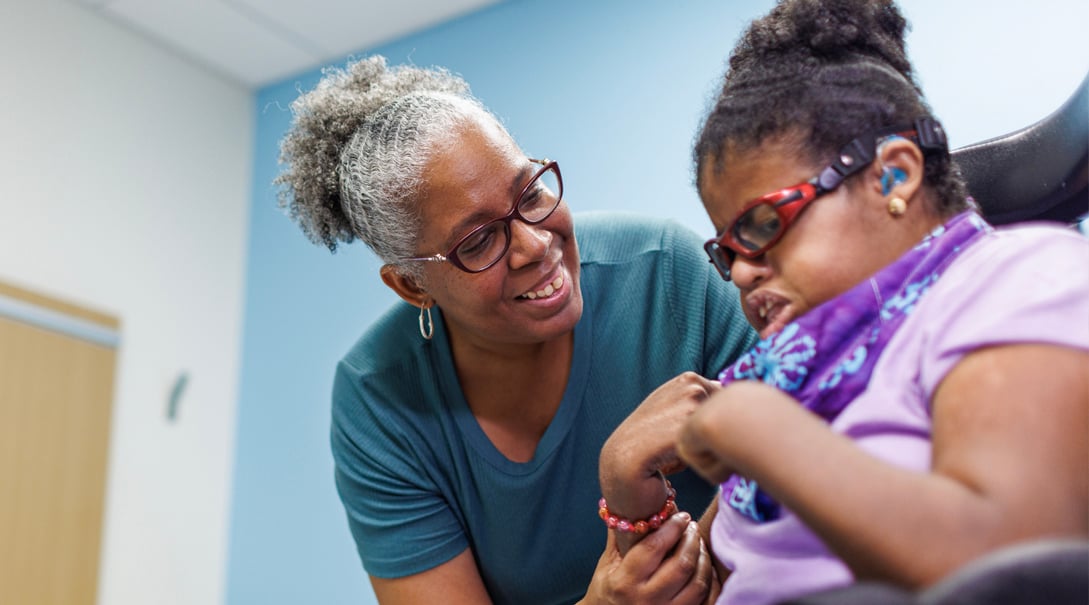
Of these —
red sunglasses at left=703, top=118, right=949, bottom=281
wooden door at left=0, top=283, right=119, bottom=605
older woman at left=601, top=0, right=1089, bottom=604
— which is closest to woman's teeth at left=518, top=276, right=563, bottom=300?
older woman at left=601, top=0, right=1089, bottom=604

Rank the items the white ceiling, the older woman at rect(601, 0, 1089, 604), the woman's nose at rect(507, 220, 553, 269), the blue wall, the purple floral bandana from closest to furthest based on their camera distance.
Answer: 1. the older woman at rect(601, 0, 1089, 604)
2. the purple floral bandana
3. the woman's nose at rect(507, 220, 553, 269)
4. the blue wall
5. the white ceiling

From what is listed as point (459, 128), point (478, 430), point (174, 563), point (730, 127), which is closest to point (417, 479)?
point (478, 430)

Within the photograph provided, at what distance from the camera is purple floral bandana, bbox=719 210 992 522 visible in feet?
2.72

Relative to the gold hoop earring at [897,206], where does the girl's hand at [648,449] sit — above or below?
below

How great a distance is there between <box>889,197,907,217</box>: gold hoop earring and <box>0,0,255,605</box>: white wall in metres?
2.73

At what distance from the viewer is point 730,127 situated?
98 centimetres

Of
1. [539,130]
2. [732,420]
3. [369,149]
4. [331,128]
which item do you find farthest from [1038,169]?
[539,130]

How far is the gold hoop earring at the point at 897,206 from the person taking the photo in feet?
2.93

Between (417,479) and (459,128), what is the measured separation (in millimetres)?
521

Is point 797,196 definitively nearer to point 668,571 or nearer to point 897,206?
point 897,206

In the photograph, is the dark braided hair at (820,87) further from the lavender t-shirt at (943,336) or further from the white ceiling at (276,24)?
the white ceiling at (276,24)

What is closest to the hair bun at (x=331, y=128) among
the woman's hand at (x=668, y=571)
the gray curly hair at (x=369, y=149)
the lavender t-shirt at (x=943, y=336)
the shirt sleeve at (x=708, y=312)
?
the gray curly hair at (x=369, y=149)

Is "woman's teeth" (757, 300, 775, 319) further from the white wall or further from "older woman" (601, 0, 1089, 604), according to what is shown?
the white wall

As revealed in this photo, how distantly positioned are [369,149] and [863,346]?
0.85 metres
